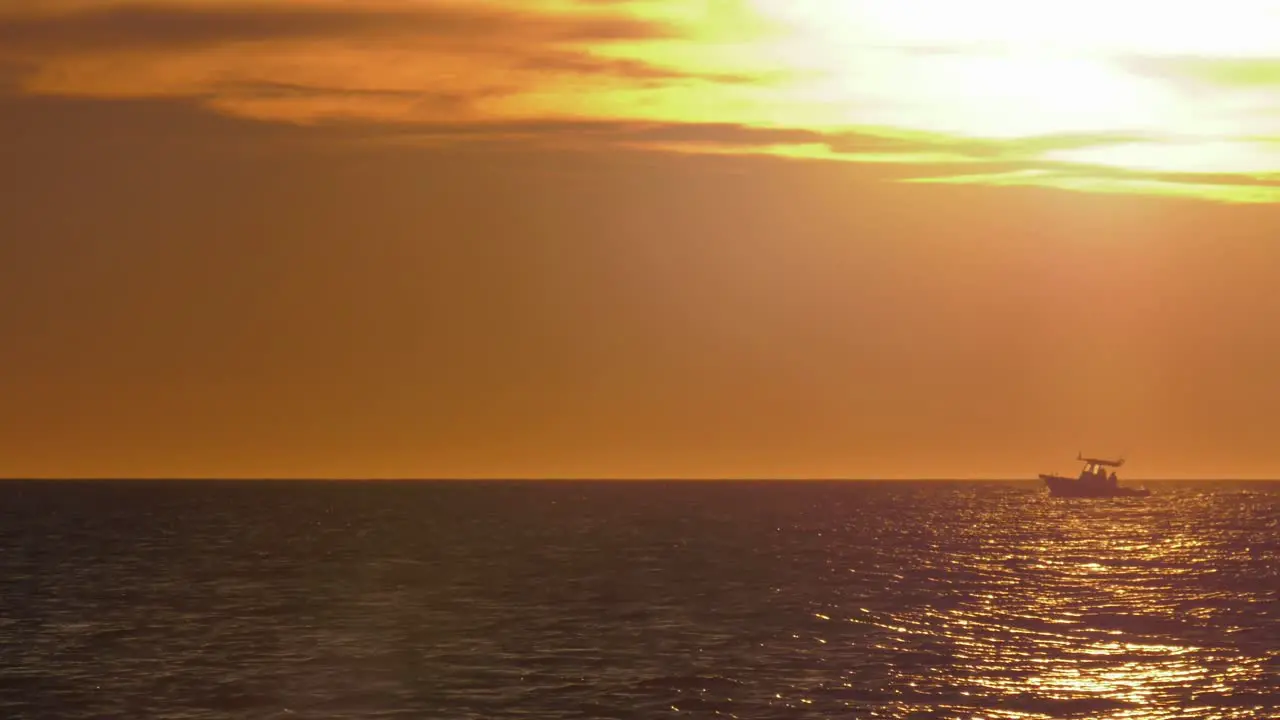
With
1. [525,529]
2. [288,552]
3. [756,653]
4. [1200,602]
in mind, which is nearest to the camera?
[756,653]

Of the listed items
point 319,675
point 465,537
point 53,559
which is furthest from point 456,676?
point 465,537

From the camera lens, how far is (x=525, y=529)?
173 m

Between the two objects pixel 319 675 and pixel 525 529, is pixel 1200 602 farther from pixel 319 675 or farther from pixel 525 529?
pixel 525 529

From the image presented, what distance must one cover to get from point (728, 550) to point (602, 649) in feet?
228

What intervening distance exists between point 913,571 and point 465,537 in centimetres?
5537

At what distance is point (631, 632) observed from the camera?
69500mm

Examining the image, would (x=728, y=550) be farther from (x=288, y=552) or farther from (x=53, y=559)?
(x=53, y=559)

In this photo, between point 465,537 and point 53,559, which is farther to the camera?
point 465,537

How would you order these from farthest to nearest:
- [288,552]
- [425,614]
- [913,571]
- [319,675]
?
[288,552] → [913,571] → [425,614] → [319,675]

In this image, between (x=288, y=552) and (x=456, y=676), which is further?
(x=288, y=552)

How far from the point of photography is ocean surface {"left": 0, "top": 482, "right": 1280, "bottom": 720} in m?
51.2

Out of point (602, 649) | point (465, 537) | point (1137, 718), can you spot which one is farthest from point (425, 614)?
point (465, 537)

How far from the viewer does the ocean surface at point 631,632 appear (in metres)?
51.2

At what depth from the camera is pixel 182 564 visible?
110500mm
